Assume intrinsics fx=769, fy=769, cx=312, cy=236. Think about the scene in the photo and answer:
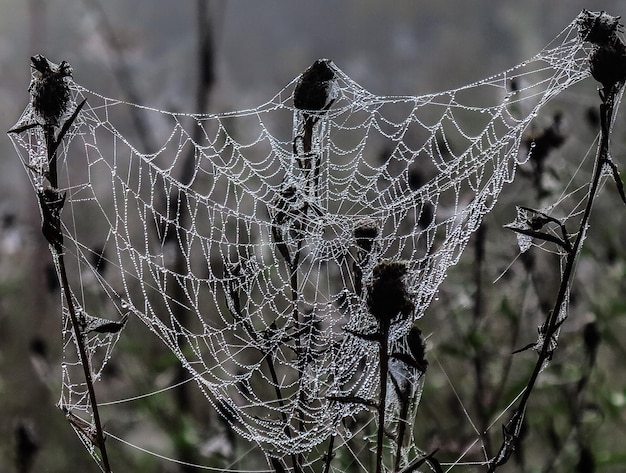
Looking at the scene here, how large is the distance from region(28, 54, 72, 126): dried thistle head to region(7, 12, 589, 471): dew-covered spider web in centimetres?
6

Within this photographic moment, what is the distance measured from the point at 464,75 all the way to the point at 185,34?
2479 mm

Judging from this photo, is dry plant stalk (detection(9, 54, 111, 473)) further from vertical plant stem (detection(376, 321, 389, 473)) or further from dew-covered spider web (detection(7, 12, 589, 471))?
vertical plant stem (detection(376, 321, 389, 473))

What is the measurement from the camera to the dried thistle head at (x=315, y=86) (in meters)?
0.96

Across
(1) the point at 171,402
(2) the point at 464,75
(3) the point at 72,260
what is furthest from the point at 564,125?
(2) the point at 464,75

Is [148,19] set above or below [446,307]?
above

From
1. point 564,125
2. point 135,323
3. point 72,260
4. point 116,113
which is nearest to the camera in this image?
point 564,125

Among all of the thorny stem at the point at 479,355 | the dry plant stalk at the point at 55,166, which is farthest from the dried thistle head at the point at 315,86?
the thorny stem at the point at 479,355

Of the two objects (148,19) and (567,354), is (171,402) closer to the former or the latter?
(567,354)

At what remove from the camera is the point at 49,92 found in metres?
0.84

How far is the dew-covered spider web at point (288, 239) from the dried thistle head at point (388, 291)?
0.04ft

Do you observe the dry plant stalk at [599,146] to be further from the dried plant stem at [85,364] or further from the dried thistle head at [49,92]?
the dried thistle head at [49,92]

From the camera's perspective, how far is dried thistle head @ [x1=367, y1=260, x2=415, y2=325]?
2.53 feet

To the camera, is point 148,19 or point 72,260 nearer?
point 72,260

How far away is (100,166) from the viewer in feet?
18.0
